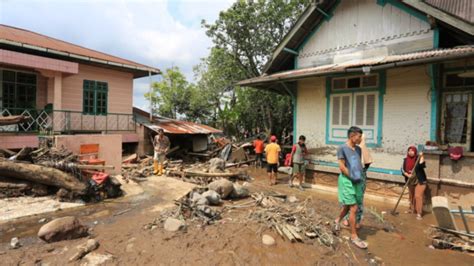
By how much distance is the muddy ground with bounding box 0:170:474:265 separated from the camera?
410 centimetres

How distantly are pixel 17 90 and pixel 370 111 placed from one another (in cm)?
1325

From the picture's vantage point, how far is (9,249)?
14.2 feet

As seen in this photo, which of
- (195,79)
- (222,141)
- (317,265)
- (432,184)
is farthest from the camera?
(195,79)

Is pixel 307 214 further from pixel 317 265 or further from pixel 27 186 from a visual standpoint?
pixel 27 186

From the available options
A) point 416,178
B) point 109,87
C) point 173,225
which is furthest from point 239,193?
point 109,87

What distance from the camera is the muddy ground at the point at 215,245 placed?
4098 mm

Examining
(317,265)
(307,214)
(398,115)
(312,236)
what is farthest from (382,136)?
(317,265)

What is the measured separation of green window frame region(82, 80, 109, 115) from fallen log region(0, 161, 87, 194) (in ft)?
20.9

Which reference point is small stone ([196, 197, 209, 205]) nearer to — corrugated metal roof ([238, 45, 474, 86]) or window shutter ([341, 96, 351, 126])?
corrugated metal roof ([238, 45, 474, 86])

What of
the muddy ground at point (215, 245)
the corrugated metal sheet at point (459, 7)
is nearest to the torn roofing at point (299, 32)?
the corrugated metal sheet at point (459, 7)

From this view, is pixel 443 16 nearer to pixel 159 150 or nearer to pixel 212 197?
pixel 212 197

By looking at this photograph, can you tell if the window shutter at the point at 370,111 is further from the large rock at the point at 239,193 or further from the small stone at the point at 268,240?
the small stone at the point at 268,240

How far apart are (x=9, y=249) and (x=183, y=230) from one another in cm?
271

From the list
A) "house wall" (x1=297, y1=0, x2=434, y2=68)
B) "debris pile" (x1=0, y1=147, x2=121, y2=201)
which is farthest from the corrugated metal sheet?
"debris pile" (x1=0, y1=147, x2=121, y2=201)
